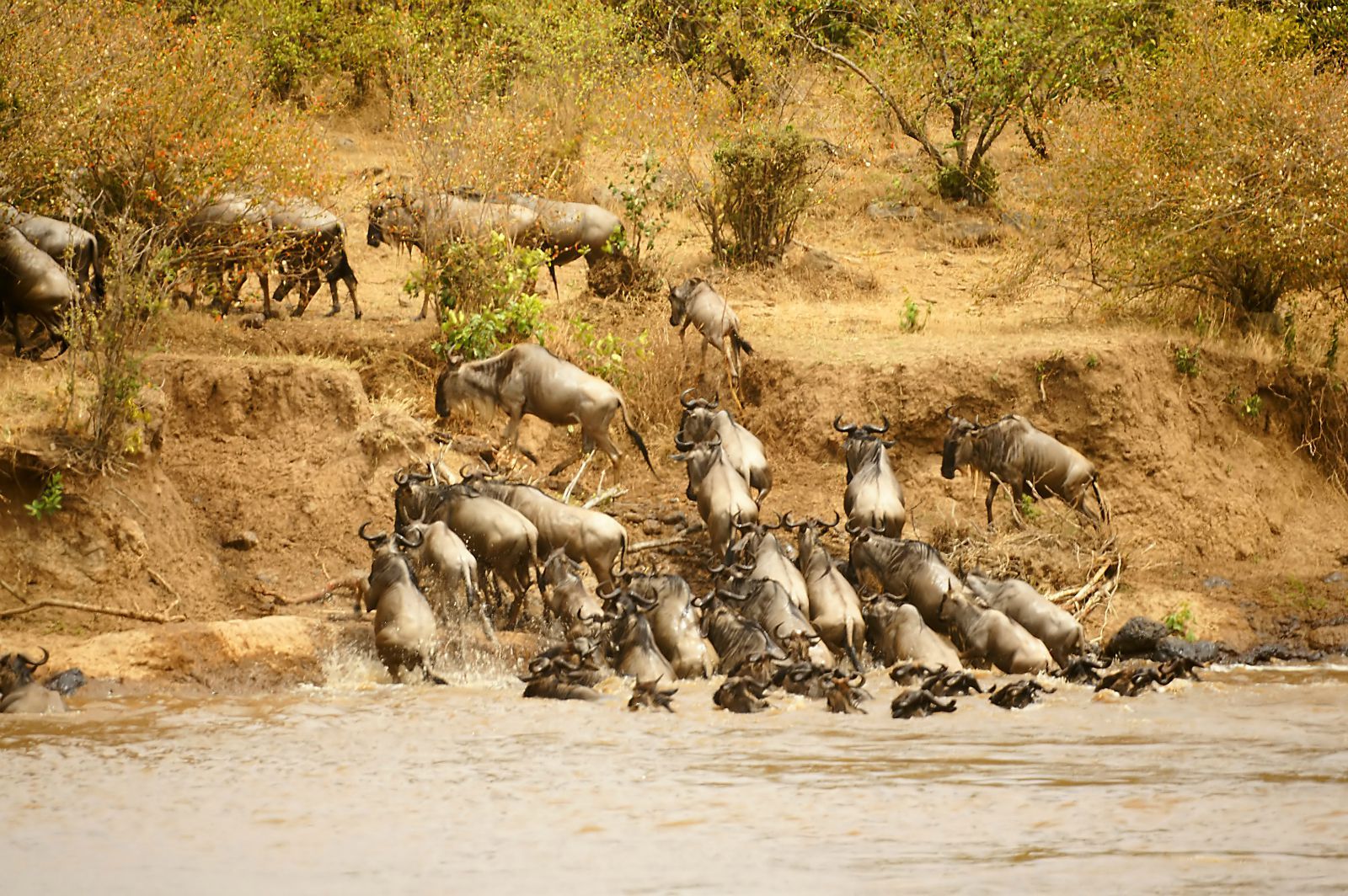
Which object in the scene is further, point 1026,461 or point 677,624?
point 1026,461

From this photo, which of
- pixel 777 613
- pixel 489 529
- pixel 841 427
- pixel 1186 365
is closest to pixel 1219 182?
pixel 1186 365

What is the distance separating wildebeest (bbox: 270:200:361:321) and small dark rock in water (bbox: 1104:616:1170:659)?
27.6ft

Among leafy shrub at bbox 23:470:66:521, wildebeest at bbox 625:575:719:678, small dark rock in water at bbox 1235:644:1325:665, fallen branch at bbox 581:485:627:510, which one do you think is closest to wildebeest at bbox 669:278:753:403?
fallen branch at bbox 581:485:627:510

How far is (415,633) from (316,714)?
1.20 meters

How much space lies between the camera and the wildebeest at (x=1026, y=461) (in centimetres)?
1541

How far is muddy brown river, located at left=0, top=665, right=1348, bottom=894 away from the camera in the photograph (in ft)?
24.3

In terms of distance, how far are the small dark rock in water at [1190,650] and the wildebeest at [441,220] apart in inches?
304

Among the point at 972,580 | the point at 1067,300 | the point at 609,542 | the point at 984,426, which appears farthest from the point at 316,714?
the point at 1067,300

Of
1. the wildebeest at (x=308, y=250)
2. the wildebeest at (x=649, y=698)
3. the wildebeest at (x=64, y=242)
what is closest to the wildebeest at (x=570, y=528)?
the wildebeest at (x=649, y=698)

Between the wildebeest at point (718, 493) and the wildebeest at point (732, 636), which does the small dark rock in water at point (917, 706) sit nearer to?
the wildebeest at point (732, 636)

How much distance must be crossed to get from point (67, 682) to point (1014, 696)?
628 cm

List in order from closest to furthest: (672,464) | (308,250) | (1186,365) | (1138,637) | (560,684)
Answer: (560,684), (1138,637), (672,464), (1186,365), (308,250)

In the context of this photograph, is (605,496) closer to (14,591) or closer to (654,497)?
(654,497)

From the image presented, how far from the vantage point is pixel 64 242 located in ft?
51.4
